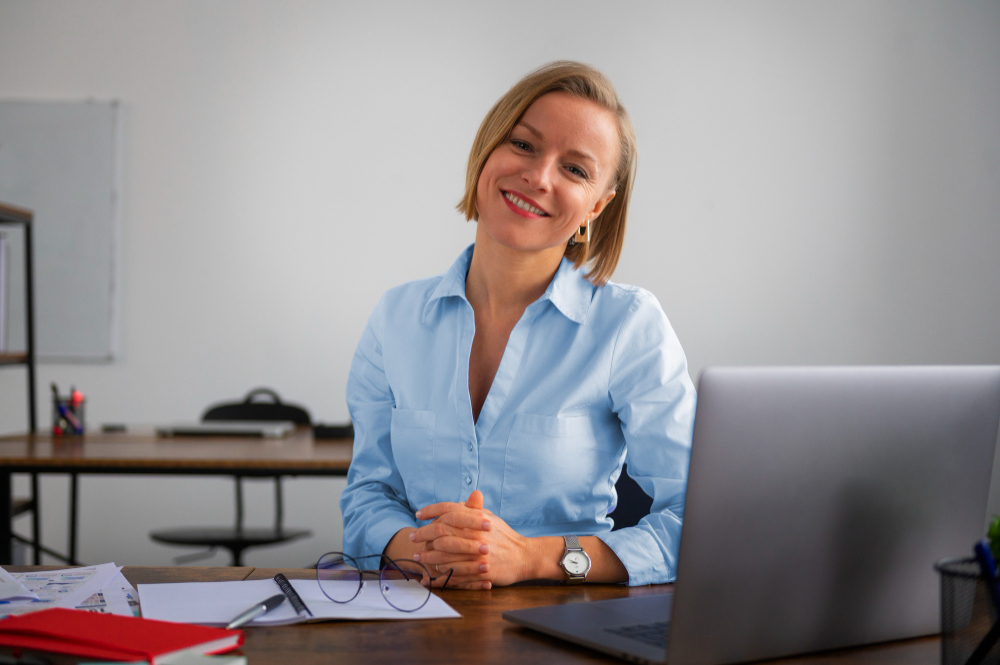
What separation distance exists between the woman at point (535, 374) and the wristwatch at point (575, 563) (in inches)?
6.0

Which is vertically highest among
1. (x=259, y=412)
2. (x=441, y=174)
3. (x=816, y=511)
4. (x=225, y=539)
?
(x=441, y=174)

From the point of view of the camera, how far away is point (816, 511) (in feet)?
2.36

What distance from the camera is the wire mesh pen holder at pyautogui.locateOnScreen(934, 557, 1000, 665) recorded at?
Result: 64cm

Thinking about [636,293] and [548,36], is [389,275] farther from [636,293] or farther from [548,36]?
[636,293]

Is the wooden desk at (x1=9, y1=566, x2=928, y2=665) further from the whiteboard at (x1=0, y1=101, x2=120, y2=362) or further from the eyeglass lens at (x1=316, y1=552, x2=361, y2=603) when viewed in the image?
the whiteboard at (x1=0, y1=101, x2=120, y2=362)

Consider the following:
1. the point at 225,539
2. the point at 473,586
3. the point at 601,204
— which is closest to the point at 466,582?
the point at 473,586

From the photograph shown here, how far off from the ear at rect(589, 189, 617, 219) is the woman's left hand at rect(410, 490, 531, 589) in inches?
23.9

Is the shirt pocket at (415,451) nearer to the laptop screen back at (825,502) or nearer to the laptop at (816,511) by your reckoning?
the laptop at (816,511)

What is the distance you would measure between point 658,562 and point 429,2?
145 inches

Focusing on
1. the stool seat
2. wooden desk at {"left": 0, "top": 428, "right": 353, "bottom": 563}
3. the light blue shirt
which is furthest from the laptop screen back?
the stool seat

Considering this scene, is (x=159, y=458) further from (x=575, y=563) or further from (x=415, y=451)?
(x=575, y=563)

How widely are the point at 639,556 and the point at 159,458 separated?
1686mm

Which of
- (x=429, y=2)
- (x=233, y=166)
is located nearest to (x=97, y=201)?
(x=233, y=166)

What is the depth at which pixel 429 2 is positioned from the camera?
407 cm
